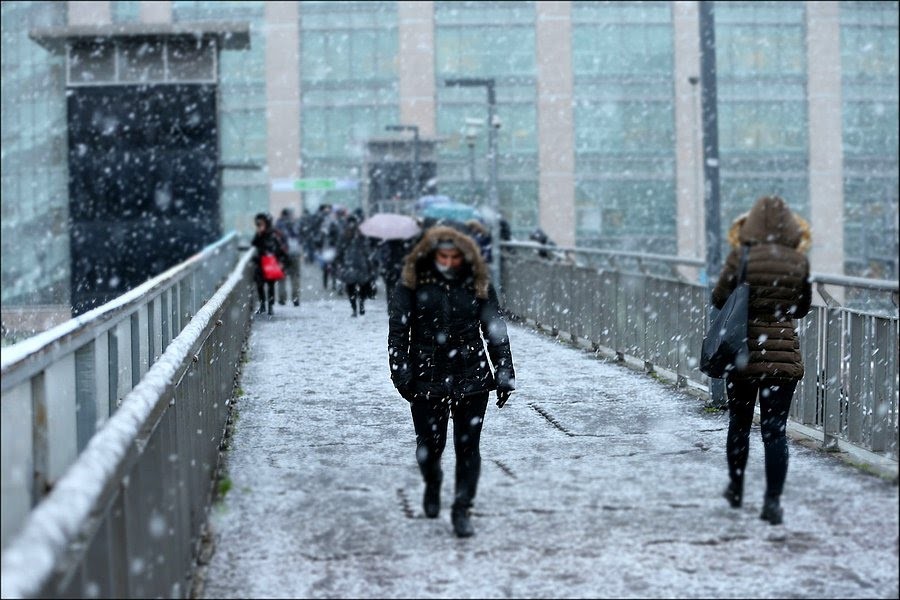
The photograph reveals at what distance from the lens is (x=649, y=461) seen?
8578 millimetres

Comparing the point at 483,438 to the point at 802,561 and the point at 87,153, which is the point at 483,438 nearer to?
the point at 802,561

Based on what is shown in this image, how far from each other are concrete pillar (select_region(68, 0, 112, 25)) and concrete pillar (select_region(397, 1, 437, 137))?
39.0 ft

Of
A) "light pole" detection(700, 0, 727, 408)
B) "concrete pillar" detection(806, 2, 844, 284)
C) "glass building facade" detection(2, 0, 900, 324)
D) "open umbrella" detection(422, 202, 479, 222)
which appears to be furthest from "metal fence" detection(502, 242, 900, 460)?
"concrete pillar" detection(806, 2, 844, 284)

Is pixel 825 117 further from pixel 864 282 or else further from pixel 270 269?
pixel 864 282

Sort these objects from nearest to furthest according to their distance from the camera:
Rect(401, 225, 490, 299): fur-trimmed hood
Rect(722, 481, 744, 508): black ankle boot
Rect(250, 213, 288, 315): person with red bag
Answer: Rect(401, 225, 490, 299): fur-trimmed hood
Rect(722, 481, 744, 508): black ankle boot
Rect(250, 213, 288, 315): person with red bag

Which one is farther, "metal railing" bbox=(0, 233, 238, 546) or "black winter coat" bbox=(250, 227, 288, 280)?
"black winter coat" bbox=(250, 227, 288, 280)

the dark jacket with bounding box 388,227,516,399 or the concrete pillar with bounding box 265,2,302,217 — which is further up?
the concrete pillar with bounding box 265,2,302,217

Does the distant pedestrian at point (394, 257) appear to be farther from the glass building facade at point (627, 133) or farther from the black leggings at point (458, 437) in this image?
the glass building facade at point (627, 133)

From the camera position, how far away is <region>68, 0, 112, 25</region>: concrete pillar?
57688 mm

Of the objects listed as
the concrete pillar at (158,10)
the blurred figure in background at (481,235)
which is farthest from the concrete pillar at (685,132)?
the blurred figure in background at (481,235)

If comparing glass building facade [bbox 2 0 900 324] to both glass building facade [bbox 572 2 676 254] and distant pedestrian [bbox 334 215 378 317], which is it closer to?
glass building facade [bbox 572 2 676 254]

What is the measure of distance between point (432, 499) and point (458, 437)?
1.51 ft

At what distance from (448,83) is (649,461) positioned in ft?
66.1

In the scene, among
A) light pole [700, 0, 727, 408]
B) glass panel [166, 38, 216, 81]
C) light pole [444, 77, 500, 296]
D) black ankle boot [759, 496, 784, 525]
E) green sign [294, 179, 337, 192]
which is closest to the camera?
black ankle boot [759, 496, 784, 525]
